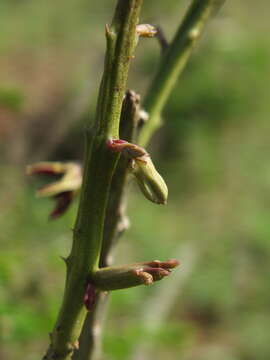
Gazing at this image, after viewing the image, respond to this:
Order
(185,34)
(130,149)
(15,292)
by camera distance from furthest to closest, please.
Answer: (15,292), (185,34), (130,149)

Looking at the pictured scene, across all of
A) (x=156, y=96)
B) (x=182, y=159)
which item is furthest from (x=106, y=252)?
(x=182, y=159)

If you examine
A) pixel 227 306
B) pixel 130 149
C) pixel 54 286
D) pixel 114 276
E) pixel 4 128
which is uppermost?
pixel 130 149

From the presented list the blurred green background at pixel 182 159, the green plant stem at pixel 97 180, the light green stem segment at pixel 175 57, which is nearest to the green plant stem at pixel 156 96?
the light green stem segment at pixel 175 57

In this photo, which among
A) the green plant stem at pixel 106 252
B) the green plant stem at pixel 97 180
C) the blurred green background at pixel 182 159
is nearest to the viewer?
the green plant stem at pixel 97 180

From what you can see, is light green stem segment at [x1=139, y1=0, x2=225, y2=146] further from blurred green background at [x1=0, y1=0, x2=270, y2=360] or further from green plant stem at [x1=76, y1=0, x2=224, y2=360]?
blurred green background at [x1=0, y1=0, x2=270, y2=360]

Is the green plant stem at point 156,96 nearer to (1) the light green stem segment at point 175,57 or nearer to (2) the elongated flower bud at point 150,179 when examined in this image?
(1) the light green stem segment at point 175,57

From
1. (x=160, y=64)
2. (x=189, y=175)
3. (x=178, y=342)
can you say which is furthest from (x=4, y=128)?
(x=160, y=64)

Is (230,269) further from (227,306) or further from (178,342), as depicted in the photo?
(178,342)
